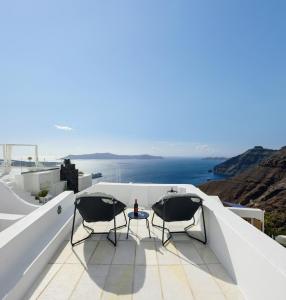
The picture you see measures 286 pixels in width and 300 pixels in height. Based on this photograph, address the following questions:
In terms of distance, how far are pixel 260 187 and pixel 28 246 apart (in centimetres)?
5544

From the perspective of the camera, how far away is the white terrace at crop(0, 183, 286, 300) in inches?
65.3

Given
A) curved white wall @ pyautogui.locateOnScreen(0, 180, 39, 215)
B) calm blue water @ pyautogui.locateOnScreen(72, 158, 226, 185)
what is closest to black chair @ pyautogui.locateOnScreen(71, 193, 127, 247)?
curved white wall @ pyautogui.locateOnScreen(0, 180, 39, 215)

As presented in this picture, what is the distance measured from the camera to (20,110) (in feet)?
37.1

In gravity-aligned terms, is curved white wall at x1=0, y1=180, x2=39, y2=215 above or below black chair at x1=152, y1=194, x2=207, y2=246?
below

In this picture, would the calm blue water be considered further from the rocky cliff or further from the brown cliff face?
the brown cliff face

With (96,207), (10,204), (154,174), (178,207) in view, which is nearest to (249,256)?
(178,207)

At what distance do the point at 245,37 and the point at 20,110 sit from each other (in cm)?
1305

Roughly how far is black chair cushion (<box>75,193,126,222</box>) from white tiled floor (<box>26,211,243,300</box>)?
1.46 feet

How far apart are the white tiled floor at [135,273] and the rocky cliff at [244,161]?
100958mm

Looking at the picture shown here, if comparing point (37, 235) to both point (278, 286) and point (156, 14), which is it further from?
point (156, 14)

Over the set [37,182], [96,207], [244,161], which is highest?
[96,207]

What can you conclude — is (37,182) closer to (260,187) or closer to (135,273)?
(135,273)

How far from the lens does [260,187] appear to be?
155ft

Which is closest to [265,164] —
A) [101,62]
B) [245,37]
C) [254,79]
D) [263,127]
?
[263,127]
